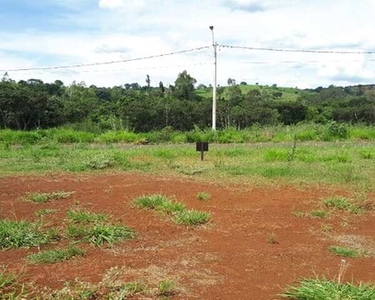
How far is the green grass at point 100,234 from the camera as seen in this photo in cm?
539

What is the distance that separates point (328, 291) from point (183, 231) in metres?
2.51

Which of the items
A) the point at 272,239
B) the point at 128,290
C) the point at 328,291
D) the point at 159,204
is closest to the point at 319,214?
the point at 272,239

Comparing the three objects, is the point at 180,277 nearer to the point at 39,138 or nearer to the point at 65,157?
the point at 65,157

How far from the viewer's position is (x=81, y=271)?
4.45 m

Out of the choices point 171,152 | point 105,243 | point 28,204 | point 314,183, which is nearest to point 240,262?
point 105,243

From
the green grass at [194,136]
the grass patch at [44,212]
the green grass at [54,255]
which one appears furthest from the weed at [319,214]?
the green grass at [194,136]

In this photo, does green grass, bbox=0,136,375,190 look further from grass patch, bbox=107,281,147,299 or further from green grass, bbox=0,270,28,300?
green grass, bbox=0,270,28,300

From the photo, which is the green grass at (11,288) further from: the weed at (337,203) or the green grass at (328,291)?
the weed at (337,203)

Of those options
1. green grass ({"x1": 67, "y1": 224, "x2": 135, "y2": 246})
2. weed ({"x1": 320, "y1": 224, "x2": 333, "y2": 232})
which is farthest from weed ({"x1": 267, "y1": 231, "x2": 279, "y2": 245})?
green grass ({"x1": 67, "y1": 224, "x2": 135, "y2": 246})

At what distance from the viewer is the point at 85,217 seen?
6.15 meters

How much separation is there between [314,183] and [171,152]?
5420 millimetres

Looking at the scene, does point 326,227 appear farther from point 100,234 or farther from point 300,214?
point 100,234

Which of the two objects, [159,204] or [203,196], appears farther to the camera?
[203,196]

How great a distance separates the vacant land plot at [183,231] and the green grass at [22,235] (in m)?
0.01
